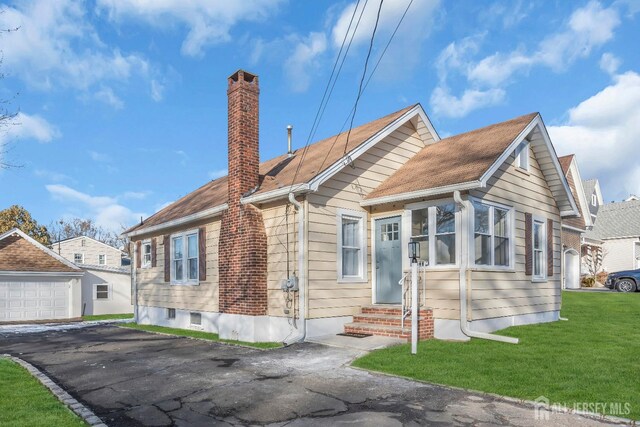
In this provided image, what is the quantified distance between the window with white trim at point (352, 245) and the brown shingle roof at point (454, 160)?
0.71 metres

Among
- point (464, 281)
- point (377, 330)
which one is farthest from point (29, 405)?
point (464, 281)

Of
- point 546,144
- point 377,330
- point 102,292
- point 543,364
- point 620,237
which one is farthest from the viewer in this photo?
point 620,237

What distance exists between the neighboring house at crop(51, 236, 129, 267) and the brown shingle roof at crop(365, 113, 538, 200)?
28.7 meters

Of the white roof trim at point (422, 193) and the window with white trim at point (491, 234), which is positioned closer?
the white roof trim at point (422, 193)

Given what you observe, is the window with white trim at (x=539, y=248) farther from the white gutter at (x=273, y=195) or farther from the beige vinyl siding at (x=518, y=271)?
the white gutter at (x=273, y=195)

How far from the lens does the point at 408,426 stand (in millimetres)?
5203

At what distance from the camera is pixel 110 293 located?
2698cm

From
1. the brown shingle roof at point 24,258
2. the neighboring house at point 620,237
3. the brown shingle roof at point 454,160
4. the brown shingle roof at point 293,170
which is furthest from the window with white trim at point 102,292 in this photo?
the neighboring house at point 620,237

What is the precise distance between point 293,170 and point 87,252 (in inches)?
1118

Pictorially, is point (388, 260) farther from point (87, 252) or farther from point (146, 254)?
point (87, 252)

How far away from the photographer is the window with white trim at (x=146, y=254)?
1788cm

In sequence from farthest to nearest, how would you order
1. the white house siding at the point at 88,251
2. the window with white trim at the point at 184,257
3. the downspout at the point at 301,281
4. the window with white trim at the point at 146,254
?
the white house siding at the point at 88,251 → the window with white trim at the point at 146,254 → the window with white trim at the point at 184,257 → the downspout at the point at 301,281

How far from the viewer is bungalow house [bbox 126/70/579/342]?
34.8 ft

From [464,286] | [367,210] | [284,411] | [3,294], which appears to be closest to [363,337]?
[464,286]
